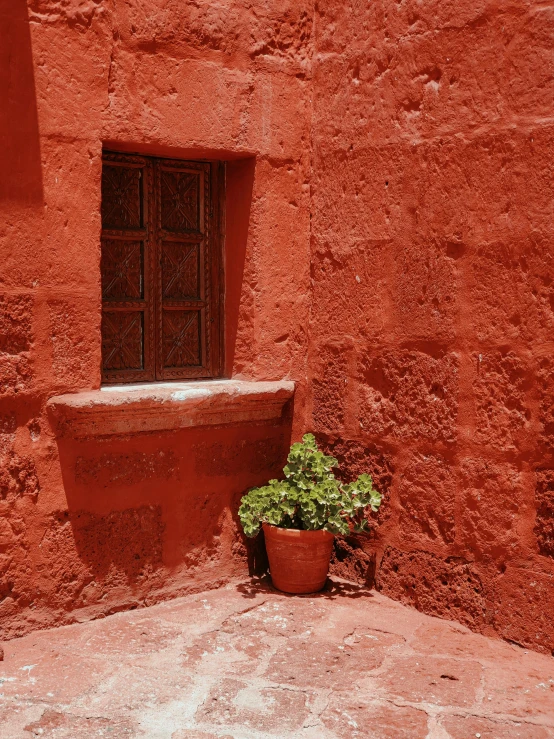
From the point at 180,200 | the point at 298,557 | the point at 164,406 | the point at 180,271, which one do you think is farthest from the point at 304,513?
the point at 180,200

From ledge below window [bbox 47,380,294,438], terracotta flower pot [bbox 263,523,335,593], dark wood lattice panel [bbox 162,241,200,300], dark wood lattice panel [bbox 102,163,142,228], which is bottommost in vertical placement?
terracotta flower pot [bbox 263,523,335,593]

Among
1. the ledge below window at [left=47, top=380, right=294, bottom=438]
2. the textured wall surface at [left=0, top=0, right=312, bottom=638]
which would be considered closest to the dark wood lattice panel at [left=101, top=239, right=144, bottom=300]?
the textured wall surface at [left=0, top=0, right=312, bottom=638]

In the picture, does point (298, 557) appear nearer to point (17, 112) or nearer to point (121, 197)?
point (121, 197)

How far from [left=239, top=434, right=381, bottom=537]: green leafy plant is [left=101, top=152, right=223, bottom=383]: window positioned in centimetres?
64

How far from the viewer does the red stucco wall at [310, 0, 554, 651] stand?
3695 mm

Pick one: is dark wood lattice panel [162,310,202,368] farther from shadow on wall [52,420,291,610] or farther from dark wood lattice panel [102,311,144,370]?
shadow on wall [52,420,291,610]

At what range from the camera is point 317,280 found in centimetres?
457

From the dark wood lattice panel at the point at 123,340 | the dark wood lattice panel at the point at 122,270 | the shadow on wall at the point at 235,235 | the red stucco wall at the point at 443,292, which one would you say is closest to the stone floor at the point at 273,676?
the red stucco wall at the point at 443,292

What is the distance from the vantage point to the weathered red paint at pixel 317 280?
3.74 m

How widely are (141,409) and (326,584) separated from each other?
1262 mm

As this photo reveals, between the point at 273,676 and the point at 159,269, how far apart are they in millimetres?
1892

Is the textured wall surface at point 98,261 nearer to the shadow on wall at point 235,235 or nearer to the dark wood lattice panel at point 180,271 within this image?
the shadow on wall at point 235,235

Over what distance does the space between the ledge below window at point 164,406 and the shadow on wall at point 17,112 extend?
2.76 ft

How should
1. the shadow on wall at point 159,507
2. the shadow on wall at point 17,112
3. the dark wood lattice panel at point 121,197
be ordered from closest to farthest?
the shadow on wall at point 17,112 → the shadow on wall at point 159,507 → the dark wood lattice panel at point 121,197
